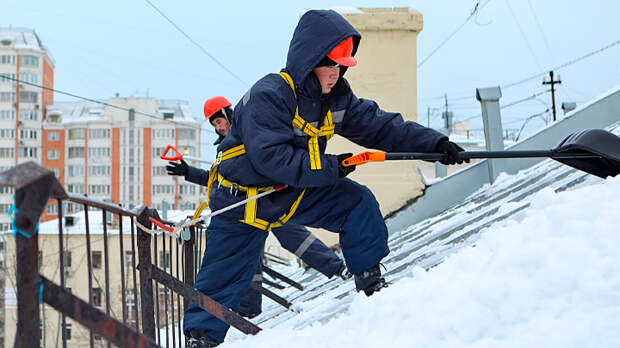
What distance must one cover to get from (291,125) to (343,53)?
0.48 meters

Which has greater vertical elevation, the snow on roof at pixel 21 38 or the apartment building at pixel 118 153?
the snow on roof at pixel 21 38

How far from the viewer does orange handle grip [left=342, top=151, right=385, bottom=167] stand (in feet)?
9.71

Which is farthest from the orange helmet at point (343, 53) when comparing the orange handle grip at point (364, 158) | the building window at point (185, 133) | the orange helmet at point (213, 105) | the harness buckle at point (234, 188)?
the building window at point (185, 133)

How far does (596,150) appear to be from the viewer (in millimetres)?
3285

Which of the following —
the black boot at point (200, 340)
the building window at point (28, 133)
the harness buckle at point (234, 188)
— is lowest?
the black boot at point (200, 340)

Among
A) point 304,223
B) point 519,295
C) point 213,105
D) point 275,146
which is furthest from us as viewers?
point 213,105

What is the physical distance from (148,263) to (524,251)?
1829mm

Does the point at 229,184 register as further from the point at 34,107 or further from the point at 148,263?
the point at 34,107

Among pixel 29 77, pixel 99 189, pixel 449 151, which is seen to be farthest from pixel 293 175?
pixel 29 77

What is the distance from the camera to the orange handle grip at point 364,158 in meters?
2.96

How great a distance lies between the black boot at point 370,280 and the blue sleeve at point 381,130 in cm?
80

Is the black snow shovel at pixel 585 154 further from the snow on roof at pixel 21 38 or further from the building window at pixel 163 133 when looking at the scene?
the snow on roof at pixel 21 38

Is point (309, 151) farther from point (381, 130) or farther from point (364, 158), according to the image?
point (381, 130)

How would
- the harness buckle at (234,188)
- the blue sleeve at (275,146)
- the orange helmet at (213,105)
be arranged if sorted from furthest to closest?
the orange helmet at (213,105), the harness buckle at (234,188), the blue sleeve at (275,146)
